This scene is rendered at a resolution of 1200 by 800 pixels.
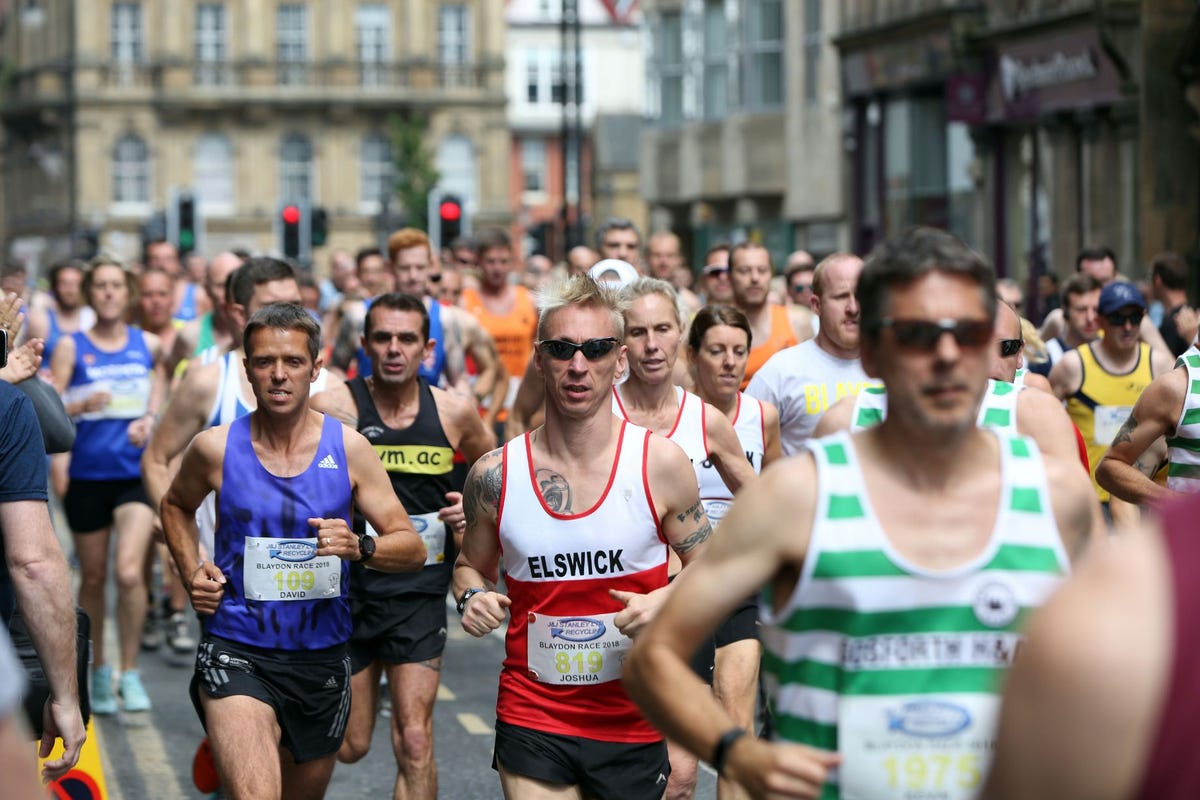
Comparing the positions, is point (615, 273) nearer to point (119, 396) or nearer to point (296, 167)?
point (119, 396)

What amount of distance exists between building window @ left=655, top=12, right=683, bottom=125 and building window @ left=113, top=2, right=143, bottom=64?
41555 mm

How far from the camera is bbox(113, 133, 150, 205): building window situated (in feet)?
273

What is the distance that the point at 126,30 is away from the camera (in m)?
83.4

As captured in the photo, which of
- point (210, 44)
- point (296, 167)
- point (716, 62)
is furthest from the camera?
point (296, 167)

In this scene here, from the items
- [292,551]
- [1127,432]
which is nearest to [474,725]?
[1127,432]

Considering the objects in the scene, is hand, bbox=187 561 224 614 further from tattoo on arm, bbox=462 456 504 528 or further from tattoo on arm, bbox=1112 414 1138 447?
tattoo on arm, bbox=1112 414 1138 447

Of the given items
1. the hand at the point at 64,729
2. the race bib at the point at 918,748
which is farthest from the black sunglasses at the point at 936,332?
the hand at the point at 64,729

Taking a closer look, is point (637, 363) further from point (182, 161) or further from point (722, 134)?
point (182, 161)

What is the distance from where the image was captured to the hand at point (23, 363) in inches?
245

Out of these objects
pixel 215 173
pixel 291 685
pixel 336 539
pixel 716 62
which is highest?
pixel 215 173

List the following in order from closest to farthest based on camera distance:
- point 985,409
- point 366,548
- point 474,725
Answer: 1. point 985,409
2. point 366,548
3. point 474,725

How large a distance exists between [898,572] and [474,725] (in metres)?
6.51

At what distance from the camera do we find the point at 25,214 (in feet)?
306

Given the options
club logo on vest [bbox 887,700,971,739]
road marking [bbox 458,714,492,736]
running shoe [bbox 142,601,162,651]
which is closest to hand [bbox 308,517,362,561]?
club logo on vest [bbox 887,700,971,739]
